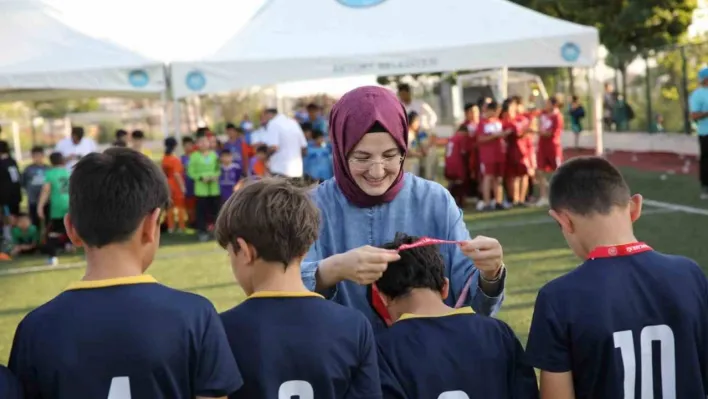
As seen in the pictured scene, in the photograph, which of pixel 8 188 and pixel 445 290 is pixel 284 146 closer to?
pixel 8 188

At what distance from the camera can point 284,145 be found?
44.9 feet

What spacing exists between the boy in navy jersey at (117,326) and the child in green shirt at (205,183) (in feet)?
37.2

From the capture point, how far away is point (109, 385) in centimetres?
225

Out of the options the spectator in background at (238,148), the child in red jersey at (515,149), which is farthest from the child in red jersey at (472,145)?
the spectator in background at (238,148)

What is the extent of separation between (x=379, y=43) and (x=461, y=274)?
10.1m

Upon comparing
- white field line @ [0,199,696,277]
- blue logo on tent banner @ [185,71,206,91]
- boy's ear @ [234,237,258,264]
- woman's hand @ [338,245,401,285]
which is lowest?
white field line @ [0,199,696,277]

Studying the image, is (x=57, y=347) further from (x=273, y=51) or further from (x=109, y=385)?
(x=273, y=51)

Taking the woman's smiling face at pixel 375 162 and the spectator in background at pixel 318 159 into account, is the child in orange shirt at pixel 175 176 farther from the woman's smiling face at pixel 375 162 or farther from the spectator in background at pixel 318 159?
the woman's smiling face at pixel 375 162

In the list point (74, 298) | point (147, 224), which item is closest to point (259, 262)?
point (147, 224)

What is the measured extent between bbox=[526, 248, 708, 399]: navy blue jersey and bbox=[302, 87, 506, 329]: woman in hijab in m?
0.24

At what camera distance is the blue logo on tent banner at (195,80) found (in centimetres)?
1219

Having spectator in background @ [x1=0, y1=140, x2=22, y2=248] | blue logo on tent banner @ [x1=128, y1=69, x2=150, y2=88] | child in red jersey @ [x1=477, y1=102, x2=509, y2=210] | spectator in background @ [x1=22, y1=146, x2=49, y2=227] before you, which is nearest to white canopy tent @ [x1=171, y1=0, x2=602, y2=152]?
blue logo on tent banner @ [x1=128, y1=69, x2=150, y2=88]

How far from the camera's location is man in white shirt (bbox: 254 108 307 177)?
537 inches

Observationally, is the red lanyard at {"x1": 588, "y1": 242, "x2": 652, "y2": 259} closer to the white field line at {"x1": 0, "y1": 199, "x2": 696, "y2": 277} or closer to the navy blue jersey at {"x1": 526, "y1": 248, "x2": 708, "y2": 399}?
the navy blue jersey at {"x1": 526, "y1": 248, "x2": 708, "y2": 399}
